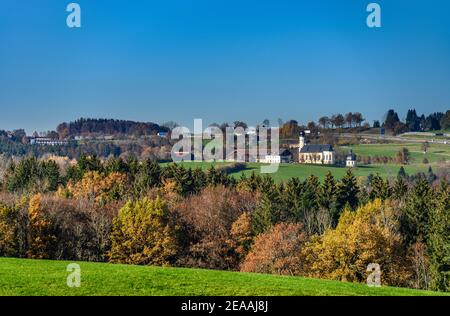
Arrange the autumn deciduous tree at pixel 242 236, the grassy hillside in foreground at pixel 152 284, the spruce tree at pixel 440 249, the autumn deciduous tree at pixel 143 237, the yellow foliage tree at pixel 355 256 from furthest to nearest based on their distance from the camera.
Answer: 1. the autumn deciduous tree at pixel 242 236
2. the autumn deciduous tree at pixel 143 237
3. the spruce tree at pixel 440 249
4. the yellow foliage tree at pixel 355 256
5. the grassy hillside in foreground at pixel 152 284

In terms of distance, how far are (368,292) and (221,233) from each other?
1855 inches

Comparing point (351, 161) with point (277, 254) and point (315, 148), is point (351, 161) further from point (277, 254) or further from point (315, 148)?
point (277, 254)

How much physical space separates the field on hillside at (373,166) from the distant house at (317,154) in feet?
32.2

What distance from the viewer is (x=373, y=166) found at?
158250 mm

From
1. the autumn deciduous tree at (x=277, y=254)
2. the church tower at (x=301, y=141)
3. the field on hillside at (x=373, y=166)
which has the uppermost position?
the church tower at (x=301, y=141)

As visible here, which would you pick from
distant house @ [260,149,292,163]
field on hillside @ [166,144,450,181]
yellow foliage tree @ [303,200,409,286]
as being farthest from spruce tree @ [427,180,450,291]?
distant house @ [260,149,292,163]

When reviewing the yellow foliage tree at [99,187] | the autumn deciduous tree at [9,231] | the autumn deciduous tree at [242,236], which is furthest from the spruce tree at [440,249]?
the yellow foliage tree at [99,187]

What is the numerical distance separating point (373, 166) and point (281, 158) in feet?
83.3

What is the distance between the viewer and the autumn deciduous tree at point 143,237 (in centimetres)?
6341

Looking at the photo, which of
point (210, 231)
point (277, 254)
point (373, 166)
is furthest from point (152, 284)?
point (373, 166)

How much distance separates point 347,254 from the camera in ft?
175

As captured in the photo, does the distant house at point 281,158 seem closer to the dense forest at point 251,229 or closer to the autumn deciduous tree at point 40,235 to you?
the dense forest at point 251,229

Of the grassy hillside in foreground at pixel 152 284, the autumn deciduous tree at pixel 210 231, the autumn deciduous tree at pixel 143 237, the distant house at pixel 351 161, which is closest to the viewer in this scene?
the grassy hillside in foreground at pixel 152 284
